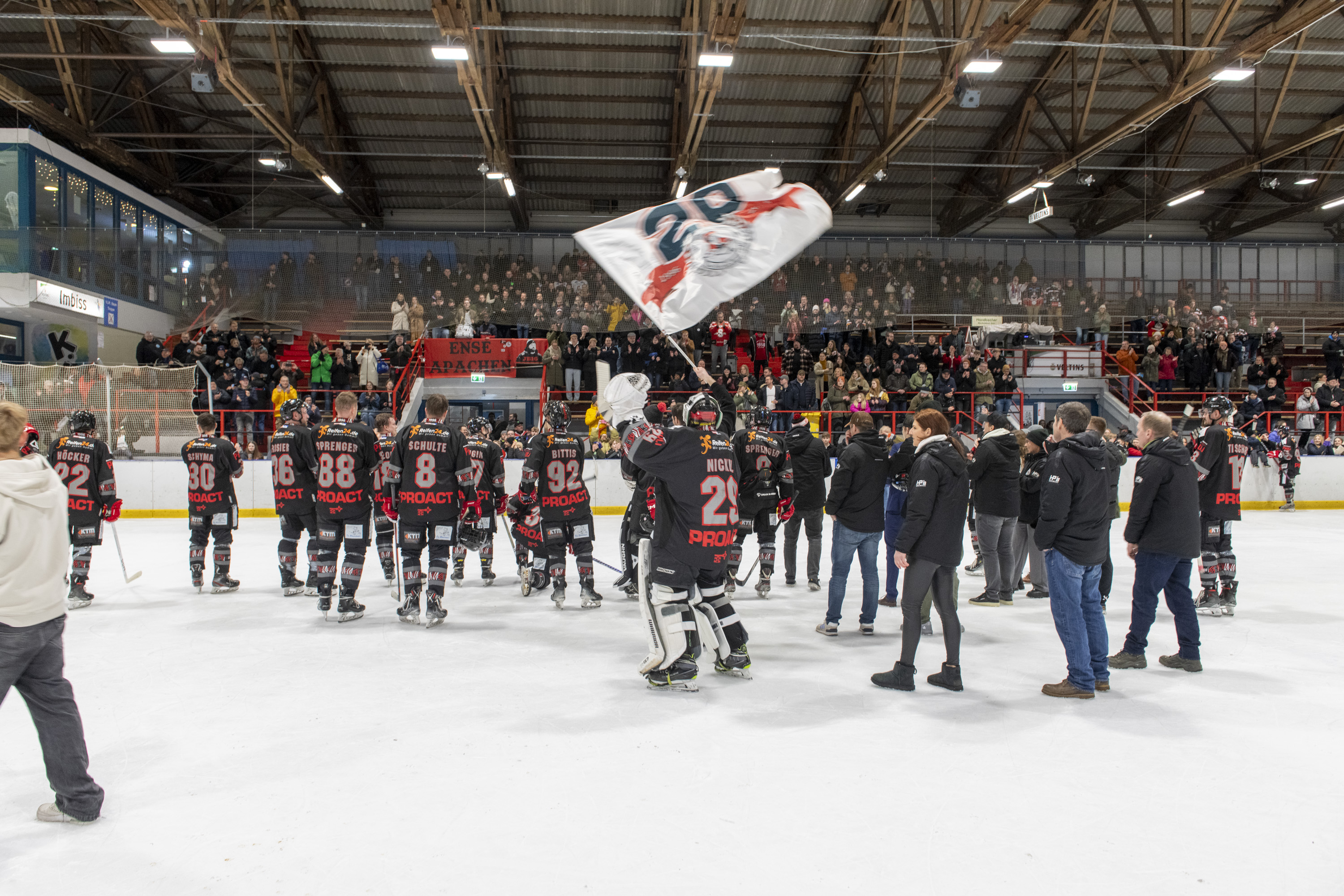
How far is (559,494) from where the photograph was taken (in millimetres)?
7812

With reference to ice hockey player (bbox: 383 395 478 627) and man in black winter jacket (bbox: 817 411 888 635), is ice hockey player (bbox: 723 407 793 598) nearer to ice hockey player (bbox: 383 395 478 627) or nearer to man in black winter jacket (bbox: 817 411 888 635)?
man in black winter jacket (bbox: 817 411 888 635)

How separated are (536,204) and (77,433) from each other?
65.0 ft

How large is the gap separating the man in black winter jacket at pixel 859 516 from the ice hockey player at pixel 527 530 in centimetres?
284

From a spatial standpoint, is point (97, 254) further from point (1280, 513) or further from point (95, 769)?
point (1280, 513)

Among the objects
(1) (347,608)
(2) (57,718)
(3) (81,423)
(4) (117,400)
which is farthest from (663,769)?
(4) (117,400)

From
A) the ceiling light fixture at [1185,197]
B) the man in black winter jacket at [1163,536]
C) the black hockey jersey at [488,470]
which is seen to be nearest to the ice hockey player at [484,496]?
the black hockey jersey at [488,470]

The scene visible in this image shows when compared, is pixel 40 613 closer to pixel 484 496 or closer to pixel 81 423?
pixel 484 496

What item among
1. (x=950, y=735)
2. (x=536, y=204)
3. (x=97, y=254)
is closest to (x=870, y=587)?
(x=950, y=735)

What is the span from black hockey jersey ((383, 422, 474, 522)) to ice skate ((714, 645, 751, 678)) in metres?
2.64

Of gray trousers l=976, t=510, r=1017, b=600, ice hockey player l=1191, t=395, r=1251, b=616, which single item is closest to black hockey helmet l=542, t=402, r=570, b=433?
gray trousers l=976, t=510, r=1017, b=600

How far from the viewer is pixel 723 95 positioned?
68.5 ft

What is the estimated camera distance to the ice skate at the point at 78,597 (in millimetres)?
7715

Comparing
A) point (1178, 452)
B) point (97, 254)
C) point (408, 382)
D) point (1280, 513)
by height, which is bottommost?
point (1280, 513)

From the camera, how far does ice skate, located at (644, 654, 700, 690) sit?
5.19 m
